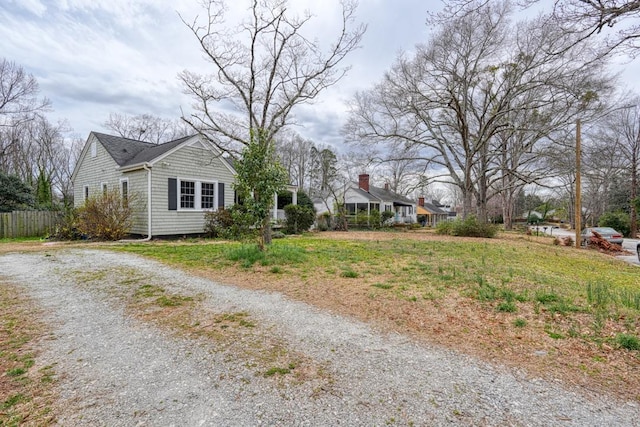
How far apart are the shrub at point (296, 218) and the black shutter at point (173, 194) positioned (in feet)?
19.5

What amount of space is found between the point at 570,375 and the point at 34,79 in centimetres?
2825

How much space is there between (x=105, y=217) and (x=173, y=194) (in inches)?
101

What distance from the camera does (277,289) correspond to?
532cm

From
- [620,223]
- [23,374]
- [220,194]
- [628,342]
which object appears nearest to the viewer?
[23,374]

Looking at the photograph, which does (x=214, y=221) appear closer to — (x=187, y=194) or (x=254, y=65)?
(x=187, y=194)

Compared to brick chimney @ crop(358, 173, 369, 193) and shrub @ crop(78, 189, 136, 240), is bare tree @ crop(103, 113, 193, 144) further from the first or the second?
brick chimney @ crop(358, 173, 369, 193)

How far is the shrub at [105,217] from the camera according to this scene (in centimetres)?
1189

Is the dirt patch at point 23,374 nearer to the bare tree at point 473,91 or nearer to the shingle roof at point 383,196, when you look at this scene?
the bare tree at point 473,91

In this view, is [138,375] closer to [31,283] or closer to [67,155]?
[31,283]

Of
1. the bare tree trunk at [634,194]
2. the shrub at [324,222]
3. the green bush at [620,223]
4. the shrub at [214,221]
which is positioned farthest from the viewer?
the green bush at [620,223]

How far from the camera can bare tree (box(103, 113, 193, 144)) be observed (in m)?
28.6

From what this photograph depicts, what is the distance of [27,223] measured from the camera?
562 inches

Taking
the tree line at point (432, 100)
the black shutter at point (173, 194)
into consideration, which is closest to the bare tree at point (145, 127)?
the tree line at point (432, 100)

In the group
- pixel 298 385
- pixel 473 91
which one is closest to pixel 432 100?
pixel 473 91
